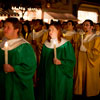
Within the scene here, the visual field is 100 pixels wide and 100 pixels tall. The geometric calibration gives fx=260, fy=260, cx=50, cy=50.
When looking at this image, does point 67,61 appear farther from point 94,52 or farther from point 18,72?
point 94,52

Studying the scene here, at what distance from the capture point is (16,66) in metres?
3.41

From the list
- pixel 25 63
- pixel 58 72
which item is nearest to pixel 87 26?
pixel 58 72

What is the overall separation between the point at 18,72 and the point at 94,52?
10.7ft

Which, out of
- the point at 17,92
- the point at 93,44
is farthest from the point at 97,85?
the point at 17,92

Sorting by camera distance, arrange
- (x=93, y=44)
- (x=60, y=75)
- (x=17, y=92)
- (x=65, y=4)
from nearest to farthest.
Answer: (x=17, y=92)
(x=60, y=75)
(x=93, y=44)
(x=65, y=4)

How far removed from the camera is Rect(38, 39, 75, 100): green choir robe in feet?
15.9

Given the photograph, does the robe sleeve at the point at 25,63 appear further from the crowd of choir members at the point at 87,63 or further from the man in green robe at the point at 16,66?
the crowd of choir members at the point at 87,63

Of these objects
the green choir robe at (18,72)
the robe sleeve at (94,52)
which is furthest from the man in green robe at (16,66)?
the robe sleeve at (94,52)

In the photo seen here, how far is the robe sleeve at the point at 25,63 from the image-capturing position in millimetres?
3457

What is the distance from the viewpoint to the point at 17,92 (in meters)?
3.54

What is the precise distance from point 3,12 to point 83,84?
4390 mm

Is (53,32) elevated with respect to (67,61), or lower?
elevated

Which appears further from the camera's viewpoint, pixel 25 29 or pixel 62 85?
pixel 25 29

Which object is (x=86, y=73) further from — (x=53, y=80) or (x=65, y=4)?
(x=65, y=4)
